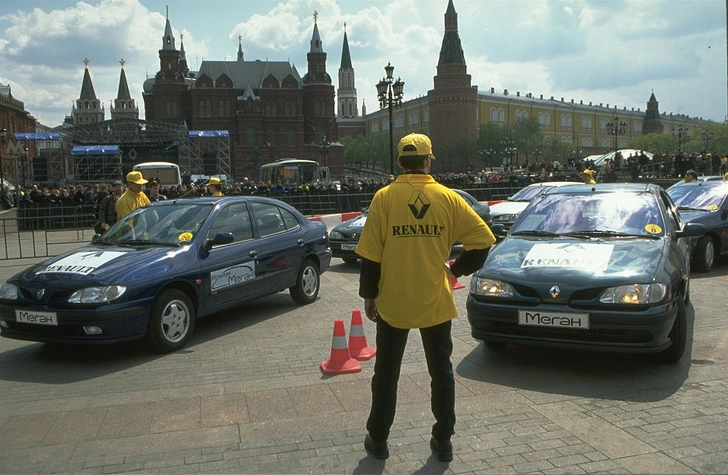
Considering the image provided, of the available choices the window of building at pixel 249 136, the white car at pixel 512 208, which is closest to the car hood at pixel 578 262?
the white car at pixel 512 208

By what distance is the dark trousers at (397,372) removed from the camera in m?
3.81

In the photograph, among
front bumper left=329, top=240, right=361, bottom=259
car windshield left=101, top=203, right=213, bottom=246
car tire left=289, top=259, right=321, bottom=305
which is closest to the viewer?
car windshield left=101, top=203, right=213, bottom=246

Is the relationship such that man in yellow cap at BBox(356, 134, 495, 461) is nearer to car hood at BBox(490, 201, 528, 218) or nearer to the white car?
the white car

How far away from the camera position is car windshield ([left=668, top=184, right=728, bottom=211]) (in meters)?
11.5

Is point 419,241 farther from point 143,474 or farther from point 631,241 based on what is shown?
point 631,241

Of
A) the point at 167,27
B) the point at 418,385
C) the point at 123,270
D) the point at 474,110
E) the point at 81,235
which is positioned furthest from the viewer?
A: the point at 474,110

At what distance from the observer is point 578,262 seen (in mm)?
5723

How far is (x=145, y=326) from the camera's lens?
6.41 metres

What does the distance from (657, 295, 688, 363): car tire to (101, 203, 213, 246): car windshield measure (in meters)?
4.90

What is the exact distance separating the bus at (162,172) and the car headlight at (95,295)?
4084 cm

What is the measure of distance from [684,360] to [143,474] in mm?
4681

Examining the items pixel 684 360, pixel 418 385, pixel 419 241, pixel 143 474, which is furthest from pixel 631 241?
pixel 143 474

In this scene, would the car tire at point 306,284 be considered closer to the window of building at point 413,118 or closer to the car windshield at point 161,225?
the car windshield at point 161,225

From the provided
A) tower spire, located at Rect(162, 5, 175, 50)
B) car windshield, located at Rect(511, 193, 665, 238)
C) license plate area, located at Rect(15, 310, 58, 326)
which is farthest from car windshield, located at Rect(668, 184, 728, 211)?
tower spire, located at Rect(162, 5, 175, 50)
